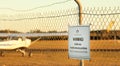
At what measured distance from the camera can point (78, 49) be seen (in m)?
6.95

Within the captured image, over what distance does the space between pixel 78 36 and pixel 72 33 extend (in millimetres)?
197

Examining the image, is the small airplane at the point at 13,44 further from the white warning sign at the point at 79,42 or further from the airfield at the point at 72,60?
the white warning sign at the point at 79,42

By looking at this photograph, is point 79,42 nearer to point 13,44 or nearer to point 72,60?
point 72,60

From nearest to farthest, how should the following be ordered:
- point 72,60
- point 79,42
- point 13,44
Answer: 1. point 79,42
2. point 72,60
3. point 13,44

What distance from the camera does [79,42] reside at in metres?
6.94

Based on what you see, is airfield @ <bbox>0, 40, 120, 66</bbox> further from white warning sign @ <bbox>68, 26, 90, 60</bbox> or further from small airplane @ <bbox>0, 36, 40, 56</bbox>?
white warning sign @ <bbox>68, 26, 90, 60</bbox>

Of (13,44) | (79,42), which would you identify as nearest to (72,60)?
(13,44)

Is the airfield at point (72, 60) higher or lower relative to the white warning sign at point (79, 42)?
lower

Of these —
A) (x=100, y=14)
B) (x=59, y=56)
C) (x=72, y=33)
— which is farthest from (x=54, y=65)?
(x=72, y=33)

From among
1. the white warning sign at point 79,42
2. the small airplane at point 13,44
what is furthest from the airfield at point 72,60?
the white warning sign at point 79,42

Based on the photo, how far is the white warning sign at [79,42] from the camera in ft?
22.5

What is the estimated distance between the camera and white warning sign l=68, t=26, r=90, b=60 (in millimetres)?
6852

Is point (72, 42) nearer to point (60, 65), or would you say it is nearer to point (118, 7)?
point (118, 7)

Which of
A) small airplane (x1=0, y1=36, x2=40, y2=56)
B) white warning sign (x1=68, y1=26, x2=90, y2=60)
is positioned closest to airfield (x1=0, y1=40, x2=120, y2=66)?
small airplane (x1=0, y1=36, x2=40, y2=56)
